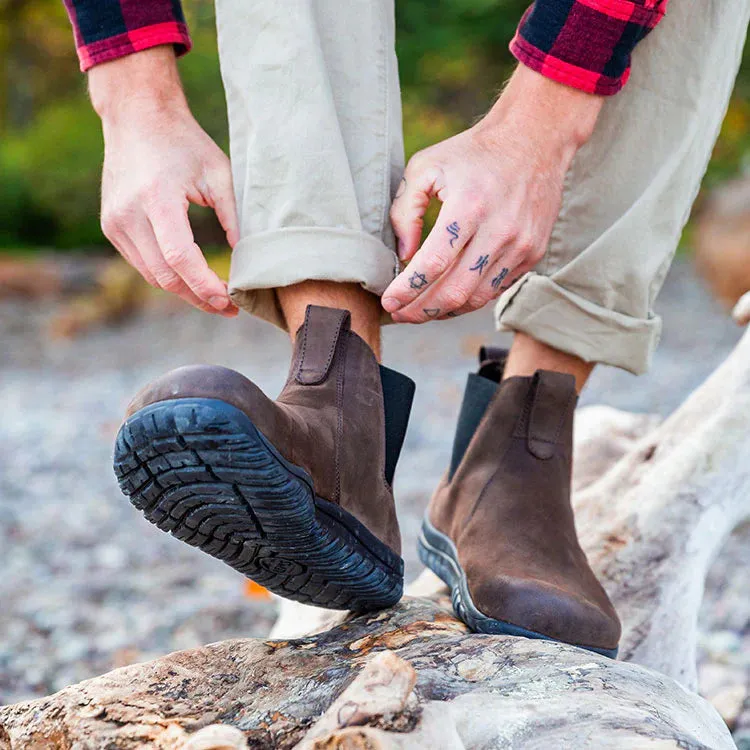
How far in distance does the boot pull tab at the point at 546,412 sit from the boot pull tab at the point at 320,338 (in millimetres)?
413

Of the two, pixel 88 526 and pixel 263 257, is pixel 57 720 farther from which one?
pixel 88 526

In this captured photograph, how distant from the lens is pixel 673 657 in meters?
1.82

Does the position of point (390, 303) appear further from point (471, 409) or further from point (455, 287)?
point (471, 409)

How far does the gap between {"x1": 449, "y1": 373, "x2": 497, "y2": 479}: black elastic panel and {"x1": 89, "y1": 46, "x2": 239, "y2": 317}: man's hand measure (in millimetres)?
517

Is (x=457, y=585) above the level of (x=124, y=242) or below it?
below

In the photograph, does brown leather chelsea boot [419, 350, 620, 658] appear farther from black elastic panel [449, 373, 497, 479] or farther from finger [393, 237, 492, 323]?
finger [393, 237, 492, 323]

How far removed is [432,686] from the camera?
115 cm

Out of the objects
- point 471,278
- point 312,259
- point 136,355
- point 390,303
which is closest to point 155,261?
point 312,259

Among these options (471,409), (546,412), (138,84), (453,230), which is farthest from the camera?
(471,409)

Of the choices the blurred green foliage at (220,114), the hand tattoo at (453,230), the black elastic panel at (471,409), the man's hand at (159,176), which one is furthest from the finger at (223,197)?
the blurred green foliage at (220,114)

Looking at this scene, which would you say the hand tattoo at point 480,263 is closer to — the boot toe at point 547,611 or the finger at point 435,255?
the finger at point 435,255

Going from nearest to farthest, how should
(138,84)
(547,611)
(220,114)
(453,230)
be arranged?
(453,230), (547,611), (138,84), (220,114)

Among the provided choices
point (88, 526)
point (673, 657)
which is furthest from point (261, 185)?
point (88, 526)

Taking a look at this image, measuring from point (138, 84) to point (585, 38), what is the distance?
68cm
